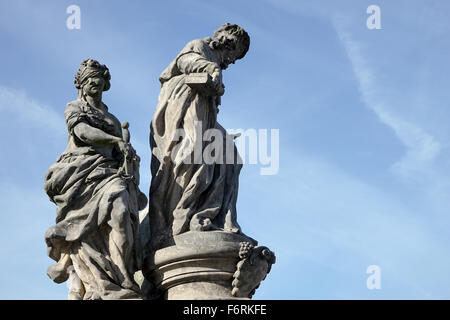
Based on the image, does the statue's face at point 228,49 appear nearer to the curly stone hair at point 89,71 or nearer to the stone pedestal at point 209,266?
the curly stone hair at point 89,71

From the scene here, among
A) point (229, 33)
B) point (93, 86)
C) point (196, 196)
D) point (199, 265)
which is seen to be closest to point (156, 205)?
point (196, 196)

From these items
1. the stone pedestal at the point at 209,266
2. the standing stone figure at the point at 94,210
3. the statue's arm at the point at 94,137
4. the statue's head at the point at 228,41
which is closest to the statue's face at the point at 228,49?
the statue's head at the point at 228,41

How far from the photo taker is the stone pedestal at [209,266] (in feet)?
51.4

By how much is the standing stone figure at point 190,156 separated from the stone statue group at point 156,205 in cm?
1

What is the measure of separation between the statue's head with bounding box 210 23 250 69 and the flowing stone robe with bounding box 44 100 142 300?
8.83 ft

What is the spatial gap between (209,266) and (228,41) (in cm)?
382

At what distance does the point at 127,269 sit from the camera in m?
15.7

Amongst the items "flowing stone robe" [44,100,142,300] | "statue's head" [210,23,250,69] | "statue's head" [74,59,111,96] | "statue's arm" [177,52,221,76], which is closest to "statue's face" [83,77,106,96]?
"statue's head" [74,59,111,96]

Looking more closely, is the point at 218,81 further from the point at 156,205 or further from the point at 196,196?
the point at 156,205

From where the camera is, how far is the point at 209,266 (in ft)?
51.6
